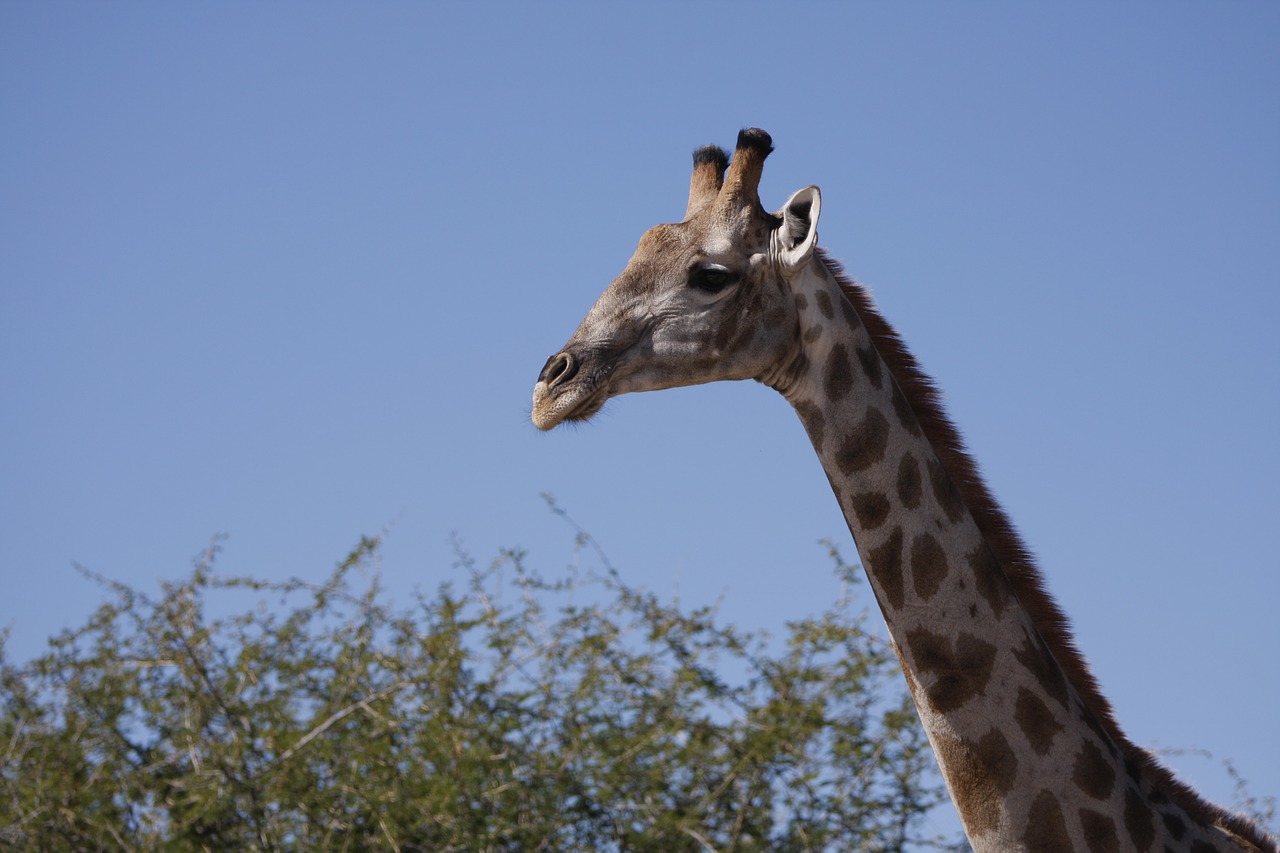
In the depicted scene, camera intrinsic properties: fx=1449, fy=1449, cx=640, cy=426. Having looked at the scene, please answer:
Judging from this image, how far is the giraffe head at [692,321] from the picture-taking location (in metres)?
4.02

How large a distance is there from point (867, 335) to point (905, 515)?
59cm

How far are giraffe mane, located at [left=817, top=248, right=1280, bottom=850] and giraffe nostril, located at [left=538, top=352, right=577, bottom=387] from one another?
37.4 inches

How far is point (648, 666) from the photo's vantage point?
7.75 meters

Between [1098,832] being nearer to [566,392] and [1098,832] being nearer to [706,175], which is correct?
[566,392]

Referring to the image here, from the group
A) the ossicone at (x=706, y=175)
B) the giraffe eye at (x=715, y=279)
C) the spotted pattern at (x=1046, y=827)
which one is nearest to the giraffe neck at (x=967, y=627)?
the spotted pattern at (x=1046, y=827)

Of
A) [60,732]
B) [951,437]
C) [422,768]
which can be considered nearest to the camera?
[951,437]

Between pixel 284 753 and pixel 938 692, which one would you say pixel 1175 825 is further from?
pixel 284 753

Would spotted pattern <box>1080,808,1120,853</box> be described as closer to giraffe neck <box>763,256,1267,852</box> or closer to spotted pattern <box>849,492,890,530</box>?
giraffe neck <box>763,256,1267,852</box>

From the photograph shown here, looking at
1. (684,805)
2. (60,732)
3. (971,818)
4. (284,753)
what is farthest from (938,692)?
(60,732)

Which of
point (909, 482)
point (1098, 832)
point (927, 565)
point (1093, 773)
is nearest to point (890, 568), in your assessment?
point (927, 565)

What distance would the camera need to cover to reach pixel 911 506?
3.90 m

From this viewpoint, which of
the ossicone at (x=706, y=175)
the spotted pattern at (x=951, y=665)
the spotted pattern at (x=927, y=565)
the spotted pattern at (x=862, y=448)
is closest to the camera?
the spotted pattern at (x=951, y=665)

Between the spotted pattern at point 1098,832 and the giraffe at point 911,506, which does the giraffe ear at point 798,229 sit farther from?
the spotted pattern at point 1098,832

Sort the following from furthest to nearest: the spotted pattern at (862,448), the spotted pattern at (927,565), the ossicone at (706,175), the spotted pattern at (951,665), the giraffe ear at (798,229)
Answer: the ossicone at (706,175)
the giraffe ear at (798,229)
the spotted pattern at (862,448)
the spotted pattern at (927,565)
the spotted pattern at (951,665)
